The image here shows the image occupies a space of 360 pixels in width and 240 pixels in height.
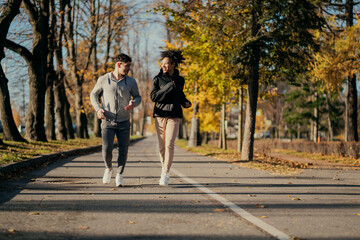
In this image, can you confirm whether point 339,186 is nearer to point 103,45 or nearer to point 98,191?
point 98,191

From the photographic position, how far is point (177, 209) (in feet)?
17.1

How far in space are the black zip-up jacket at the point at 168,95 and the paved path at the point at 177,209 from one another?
1.29m

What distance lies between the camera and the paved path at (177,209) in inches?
160

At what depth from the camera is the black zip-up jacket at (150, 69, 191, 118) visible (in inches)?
284

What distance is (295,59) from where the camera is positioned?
13938mm

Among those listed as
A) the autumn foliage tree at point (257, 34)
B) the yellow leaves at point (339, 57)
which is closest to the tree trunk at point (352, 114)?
the yellow leaves at point (339, 57)

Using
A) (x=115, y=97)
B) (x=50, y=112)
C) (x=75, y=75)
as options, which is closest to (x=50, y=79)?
(x=50, y=112)

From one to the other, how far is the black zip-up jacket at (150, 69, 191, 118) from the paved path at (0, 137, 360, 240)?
1290mm

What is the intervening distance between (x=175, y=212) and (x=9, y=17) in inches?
413

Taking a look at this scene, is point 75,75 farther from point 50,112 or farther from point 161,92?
point 161,92

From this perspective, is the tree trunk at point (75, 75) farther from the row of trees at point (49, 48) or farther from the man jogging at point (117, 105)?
the man jogging at point (117, 105)

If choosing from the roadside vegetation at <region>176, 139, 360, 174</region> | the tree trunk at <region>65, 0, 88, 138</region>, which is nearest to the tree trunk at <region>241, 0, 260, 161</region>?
the roadside vegetation at <region>176, 139, 360, 174</region>

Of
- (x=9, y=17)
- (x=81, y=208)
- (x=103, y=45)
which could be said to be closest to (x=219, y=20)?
(x=9, y=17)

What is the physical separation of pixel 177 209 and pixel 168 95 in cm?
251
